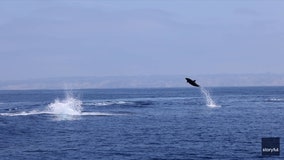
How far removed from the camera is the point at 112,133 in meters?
77.6

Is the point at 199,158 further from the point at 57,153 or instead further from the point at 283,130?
the point at 283,130

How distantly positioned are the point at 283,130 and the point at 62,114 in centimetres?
5659

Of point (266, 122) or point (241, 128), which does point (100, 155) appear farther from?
point (266, 122)

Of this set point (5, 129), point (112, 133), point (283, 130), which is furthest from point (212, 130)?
point (5, 129)

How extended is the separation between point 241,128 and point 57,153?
1396 inches

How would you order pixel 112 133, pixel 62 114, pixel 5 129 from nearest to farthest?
1. pixel 112 133
2. pixel 5 129
3. pixel 62 114

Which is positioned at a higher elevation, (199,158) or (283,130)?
(283,130)

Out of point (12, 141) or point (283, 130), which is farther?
point (283, 130)

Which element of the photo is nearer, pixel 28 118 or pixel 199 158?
pixel 199 158

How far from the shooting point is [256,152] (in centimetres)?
5806

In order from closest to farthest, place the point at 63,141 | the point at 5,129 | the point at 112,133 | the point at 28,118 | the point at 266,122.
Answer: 1. the point at 63,141
2. the point at 112,133
3. the point at 5,129
4. the point at 266,122
5. the point at 28,118

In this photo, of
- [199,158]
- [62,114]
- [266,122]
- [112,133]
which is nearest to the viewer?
[199,158]

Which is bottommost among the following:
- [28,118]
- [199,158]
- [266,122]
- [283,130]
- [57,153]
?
[199,158]

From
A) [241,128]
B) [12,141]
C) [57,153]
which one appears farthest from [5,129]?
[241,128]
